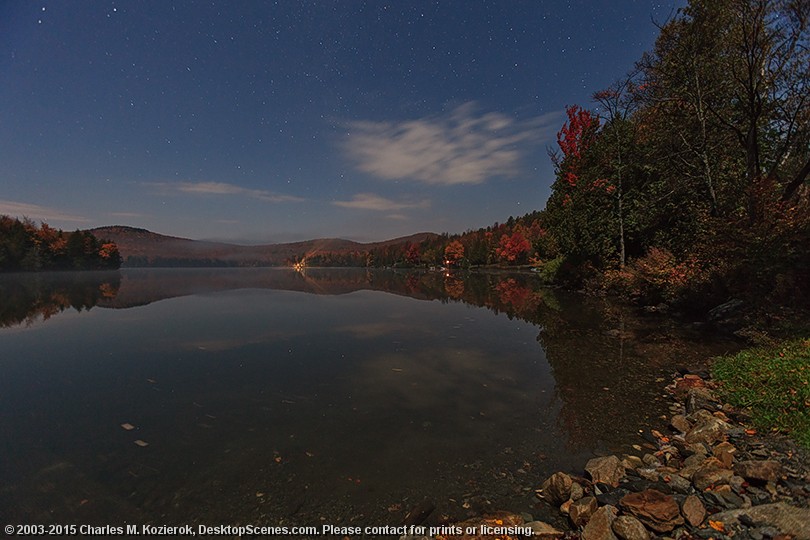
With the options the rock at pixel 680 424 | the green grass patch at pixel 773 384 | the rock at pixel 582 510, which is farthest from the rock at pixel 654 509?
the green grass patch at pixel 773 384

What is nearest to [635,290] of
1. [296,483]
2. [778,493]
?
[778,493]

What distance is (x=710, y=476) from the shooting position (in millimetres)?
4520

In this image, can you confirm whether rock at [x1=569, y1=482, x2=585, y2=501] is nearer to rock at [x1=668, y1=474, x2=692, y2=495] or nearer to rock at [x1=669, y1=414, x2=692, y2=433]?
rock at [x1=668, y1=474, x2=692, y2=495]

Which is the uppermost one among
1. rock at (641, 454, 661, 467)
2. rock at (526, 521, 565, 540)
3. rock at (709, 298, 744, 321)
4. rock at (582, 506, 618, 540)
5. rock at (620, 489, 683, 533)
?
rock at (709, 298, 744, 321)

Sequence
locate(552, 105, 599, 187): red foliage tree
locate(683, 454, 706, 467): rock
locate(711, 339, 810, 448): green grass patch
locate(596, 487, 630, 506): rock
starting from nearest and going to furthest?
1. locate(596, 487, 630, 506): rock
2. locate(683, 454, 706, 467): rock
3. locate(711, 339, 810, 448): green grass patch
4. locate(552, 105, 599, 187): red foliage tree

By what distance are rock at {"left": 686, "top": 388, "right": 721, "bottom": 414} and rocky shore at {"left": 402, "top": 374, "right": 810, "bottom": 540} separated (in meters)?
1.03

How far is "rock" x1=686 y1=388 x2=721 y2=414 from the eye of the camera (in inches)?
281

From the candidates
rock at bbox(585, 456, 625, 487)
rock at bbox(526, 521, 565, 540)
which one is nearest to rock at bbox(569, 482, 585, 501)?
rock at bbox(585, 456, 625, 487)

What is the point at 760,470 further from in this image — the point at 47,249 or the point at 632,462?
the point at 47,249

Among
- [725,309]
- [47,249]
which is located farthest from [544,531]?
[47,249]

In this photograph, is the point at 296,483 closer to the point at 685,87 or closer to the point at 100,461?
the point at 100,461

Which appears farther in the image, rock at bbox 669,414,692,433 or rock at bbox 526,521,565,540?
rock at bbox 669,414,692,433

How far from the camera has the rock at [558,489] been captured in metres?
4.60

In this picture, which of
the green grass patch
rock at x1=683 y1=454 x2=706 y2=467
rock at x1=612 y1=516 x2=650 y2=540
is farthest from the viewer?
the green grass patch
